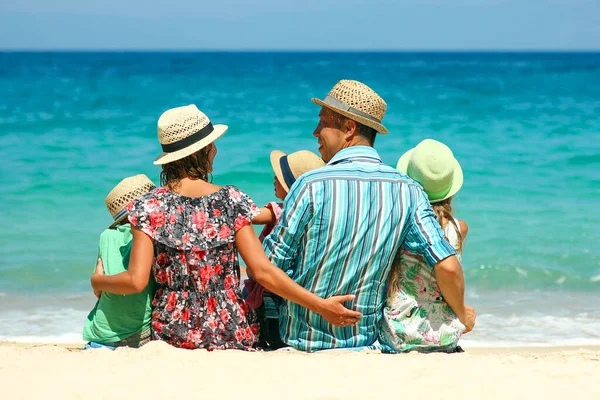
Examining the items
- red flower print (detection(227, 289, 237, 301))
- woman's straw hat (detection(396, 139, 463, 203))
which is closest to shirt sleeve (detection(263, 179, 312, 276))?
red flower print (detection(227, 289, 237, 301))

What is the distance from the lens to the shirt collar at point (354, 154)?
3.24 metres

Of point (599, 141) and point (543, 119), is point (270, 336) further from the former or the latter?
point (543, 119)

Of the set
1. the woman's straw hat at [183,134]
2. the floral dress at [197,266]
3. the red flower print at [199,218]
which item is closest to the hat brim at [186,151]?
the woman's straw hat at [183,134]

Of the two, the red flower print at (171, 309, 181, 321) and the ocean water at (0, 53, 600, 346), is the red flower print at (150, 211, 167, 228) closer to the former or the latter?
the red flower print at (171, 309, 181, 321)

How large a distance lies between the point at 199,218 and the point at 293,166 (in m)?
0.71

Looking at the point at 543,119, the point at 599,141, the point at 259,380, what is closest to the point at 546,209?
the point at 599,141

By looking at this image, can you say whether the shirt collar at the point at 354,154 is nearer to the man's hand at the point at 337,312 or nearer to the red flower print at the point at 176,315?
the man's hand at the point at 337,312

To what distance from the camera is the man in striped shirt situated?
313 centimetres

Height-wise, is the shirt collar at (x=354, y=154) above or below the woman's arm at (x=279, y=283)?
above

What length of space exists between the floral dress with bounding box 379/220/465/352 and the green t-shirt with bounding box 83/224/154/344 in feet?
3.51

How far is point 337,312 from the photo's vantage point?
320 cm

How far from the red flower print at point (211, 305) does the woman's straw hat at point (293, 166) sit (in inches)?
27.5

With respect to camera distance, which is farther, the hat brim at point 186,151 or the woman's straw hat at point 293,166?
the woman's straw hat at point 293,166

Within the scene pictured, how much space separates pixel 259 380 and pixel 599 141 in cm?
1443
